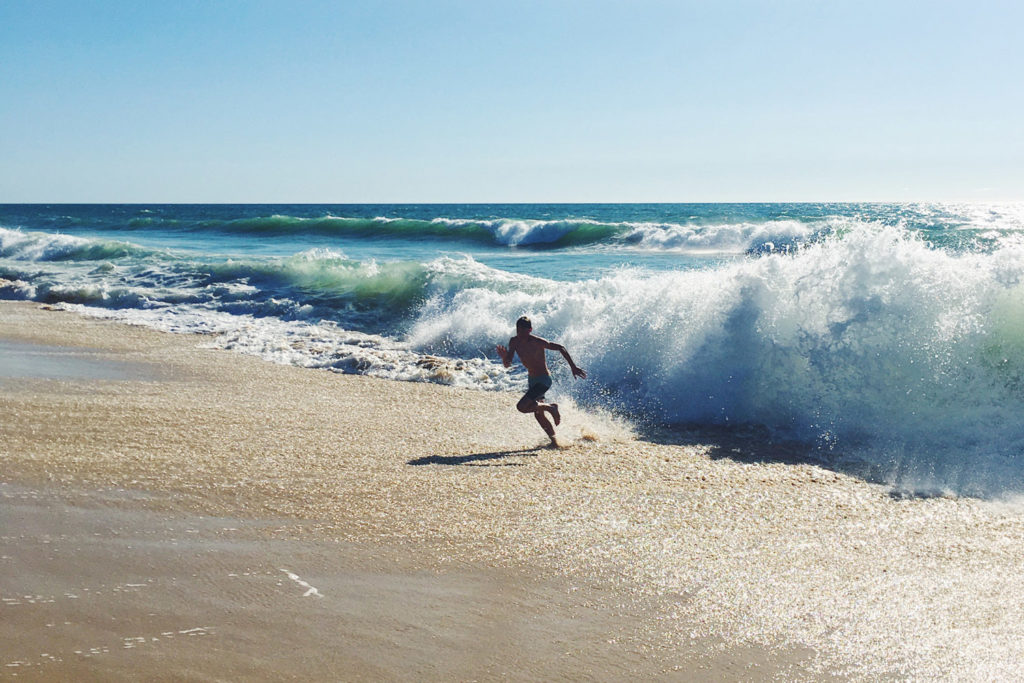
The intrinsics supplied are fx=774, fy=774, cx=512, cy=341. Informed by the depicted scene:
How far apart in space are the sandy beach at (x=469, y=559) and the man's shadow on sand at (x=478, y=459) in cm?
3

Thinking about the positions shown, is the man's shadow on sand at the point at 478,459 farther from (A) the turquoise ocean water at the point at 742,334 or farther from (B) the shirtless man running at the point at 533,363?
(A) the turquoise ocean water at the point at 742,334

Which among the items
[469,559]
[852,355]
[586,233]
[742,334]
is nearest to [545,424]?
[469,559]

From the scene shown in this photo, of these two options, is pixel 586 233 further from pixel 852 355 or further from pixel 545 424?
pixel 545 424

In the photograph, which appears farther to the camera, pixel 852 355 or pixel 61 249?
pixel 61 249

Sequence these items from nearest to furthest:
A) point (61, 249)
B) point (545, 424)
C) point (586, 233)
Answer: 1. point (545, 424)
2. point (61, 249)
3. point (586, 233)

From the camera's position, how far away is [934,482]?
541 centimetres

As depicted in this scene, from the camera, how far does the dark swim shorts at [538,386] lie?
261 inches

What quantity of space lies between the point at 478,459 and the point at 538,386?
3.57 ft

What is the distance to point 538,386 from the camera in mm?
6668

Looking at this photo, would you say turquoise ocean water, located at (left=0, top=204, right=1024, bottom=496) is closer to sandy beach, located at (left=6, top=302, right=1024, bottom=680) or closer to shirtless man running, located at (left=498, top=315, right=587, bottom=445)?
sandy beach, located at (left=6, top=302, right=1024, bottom=680)

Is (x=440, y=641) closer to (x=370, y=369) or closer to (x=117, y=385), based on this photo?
(x=117, y=385)

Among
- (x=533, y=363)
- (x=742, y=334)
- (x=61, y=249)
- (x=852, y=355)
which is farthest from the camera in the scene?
(x=61, y=249)

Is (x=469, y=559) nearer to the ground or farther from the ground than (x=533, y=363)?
nearer to the ground

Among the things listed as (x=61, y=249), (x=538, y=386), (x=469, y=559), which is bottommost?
(x=469, y=559)
